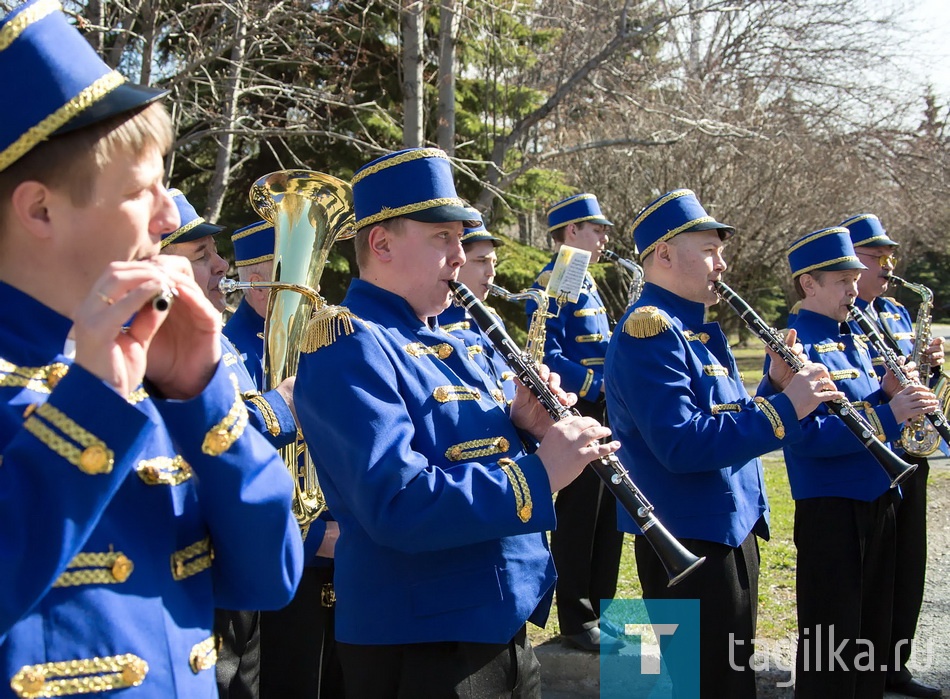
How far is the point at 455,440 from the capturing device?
8.86 ft

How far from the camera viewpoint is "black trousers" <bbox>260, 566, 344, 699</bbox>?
386 cm

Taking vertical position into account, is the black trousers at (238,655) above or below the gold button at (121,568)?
below

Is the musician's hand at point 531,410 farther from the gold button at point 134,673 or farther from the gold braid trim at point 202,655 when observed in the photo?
the gold button at point 134,673

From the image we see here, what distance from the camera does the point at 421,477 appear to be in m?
2.46

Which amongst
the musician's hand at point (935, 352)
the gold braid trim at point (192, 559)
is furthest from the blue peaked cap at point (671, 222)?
the musician's hand at point (935, 352)

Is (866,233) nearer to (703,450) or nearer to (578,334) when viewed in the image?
(578,334)

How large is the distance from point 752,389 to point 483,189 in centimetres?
880

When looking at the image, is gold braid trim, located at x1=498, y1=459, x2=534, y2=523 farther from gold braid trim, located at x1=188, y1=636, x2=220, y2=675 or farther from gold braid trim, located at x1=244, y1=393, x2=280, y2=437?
gold braid trim, located at x1=188, y1=636, x2=220, y2=675

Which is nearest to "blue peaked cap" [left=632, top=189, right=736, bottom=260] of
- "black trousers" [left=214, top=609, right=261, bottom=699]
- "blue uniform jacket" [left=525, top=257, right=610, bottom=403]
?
"black trousers" [left=214, top=609, right=261, bottom=699]

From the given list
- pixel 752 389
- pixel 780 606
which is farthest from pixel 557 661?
pixel 752 389

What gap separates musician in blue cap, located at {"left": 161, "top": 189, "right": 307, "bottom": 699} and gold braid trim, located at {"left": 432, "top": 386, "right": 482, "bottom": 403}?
62cm

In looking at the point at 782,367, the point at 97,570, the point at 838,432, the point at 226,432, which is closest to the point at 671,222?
the point at 782,367

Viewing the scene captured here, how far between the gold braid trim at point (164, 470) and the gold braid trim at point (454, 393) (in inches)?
46.2

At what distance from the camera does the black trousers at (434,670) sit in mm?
2568
